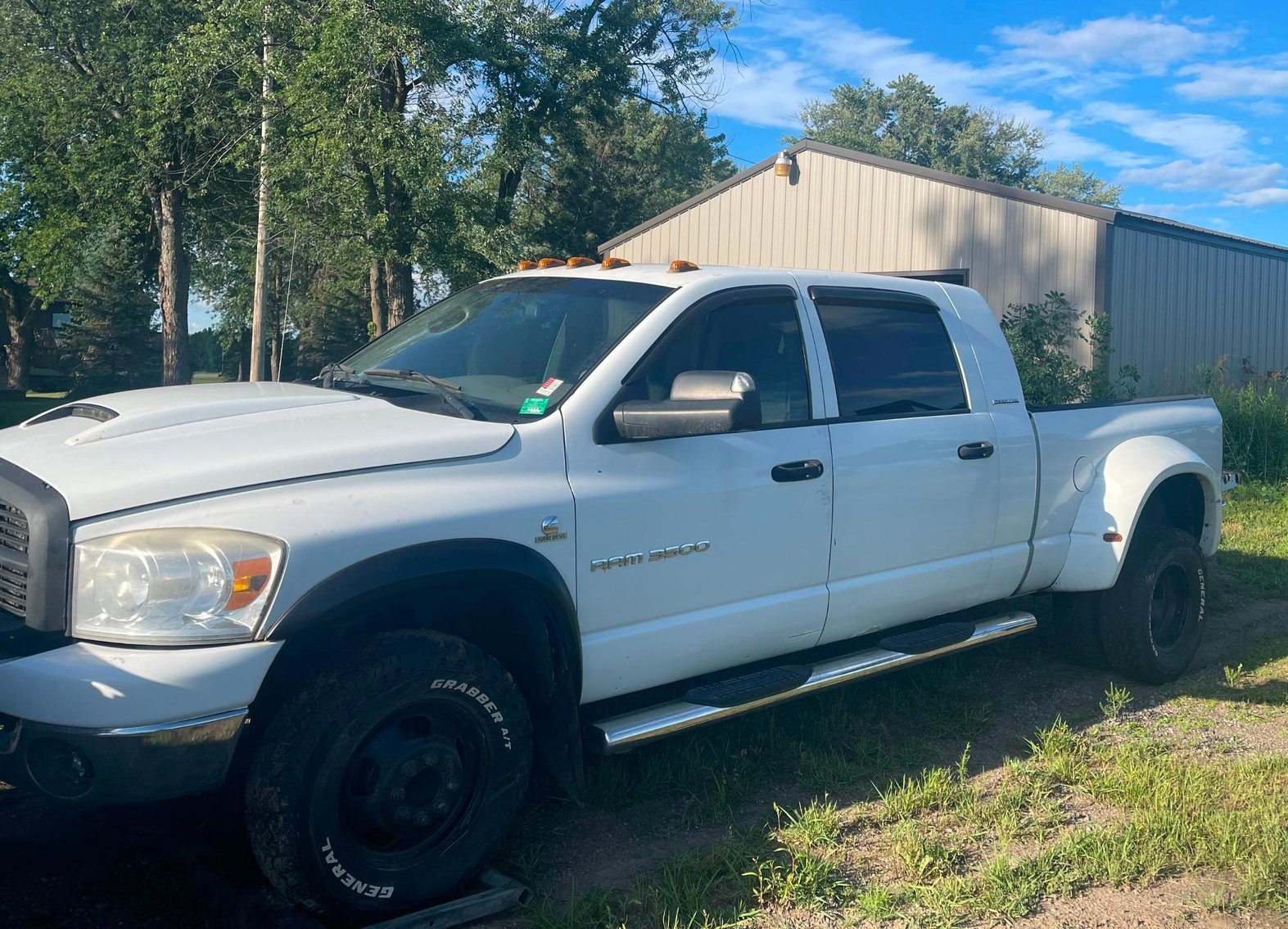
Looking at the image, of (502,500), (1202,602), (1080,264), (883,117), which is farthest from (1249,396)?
(883,117)

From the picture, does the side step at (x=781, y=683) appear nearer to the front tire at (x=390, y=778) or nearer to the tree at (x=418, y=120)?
the front tire at (x=390, y=778)

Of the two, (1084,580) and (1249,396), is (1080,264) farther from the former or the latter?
(1084,580)

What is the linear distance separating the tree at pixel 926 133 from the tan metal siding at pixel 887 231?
1650 inches

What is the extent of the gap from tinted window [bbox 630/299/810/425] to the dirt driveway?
4.77 ft

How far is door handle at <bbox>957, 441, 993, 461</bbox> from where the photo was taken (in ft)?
16.0

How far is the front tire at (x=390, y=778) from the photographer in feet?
9.87

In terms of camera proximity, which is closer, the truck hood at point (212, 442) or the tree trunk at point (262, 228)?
the truck hood at point (212, 442)

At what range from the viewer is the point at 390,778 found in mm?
3180

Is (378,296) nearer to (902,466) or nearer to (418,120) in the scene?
(418,120)

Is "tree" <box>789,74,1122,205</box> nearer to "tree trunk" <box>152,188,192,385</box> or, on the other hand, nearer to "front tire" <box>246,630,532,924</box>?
"tree trunk" <box>152,188,192,385</box>

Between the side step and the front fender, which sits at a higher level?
the front fender

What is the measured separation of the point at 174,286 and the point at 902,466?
28286 mm

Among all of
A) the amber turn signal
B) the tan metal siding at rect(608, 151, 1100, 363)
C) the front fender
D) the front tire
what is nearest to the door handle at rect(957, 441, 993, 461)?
the front fender

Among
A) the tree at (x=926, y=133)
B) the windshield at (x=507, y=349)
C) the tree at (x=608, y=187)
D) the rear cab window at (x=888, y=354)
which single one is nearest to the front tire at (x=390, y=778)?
the windshield at (x=507, y=349)
